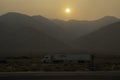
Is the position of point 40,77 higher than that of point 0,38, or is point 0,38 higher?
point 0,38

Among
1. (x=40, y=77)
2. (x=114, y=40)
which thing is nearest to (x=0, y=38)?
(x=114, y=40)

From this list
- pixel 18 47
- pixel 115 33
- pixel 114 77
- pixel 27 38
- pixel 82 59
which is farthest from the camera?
pixel 115 33

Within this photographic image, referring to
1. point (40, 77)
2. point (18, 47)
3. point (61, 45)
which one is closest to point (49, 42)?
point (61, 45)

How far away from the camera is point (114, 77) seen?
24.0m

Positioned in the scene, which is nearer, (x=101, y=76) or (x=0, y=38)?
(x=101, y=76)

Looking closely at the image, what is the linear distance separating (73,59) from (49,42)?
11913cm

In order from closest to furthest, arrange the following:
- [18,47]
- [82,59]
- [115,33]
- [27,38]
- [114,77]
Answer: [114,77] → [82,59] → [18,47] → [27,38] → [115,33]

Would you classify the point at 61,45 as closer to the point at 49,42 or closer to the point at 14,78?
the point at 49,42

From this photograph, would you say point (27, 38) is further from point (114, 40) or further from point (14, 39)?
point (114, 40)

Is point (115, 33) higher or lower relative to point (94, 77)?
higher

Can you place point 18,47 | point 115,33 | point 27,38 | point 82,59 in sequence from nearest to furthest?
point 82,59, point 18,47, point 27,38, point 115,33

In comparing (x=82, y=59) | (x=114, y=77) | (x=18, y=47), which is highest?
(x=18, y=47)

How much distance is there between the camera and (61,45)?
593 feet

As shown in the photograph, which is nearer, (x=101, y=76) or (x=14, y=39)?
(x=101, y=76)
